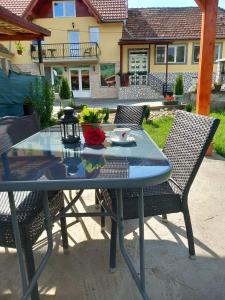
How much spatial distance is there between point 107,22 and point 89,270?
1642cm

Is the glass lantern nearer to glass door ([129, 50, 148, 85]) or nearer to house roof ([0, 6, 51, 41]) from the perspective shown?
house roof ([0, 6, 51, 41])

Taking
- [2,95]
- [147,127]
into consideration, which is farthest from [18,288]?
[2,95]

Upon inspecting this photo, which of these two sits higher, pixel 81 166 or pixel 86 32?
pixel 86 32

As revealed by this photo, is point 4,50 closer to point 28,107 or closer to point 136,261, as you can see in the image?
point 28,107

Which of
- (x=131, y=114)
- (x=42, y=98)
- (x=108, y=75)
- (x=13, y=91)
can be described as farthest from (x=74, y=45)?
(x=131, y=114)

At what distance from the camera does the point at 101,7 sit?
53.8 ft

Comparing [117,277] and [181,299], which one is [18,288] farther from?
[181,299]

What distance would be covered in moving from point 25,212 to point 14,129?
0.84 meters

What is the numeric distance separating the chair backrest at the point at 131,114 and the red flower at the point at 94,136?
1.21 m

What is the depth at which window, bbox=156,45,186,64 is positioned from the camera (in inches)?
656

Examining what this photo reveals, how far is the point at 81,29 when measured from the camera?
16.5 m

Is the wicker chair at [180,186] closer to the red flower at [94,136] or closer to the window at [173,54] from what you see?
the red flower at [94,136]

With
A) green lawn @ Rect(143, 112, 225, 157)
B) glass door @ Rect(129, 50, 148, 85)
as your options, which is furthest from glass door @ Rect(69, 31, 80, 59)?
green lawn @ Rect(143, 112, 225, 157)

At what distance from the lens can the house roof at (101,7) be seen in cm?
1566
